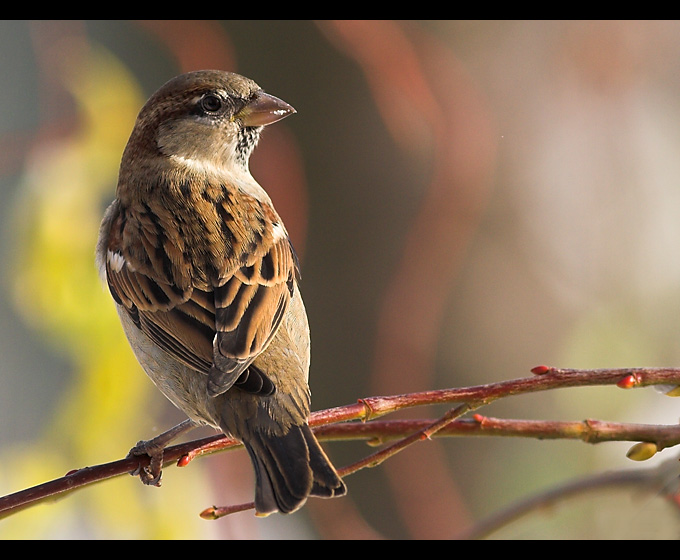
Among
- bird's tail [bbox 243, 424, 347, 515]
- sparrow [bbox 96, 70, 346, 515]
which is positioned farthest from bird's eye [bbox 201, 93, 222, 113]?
bird's tail [bbox 243, 424, 347, 515]

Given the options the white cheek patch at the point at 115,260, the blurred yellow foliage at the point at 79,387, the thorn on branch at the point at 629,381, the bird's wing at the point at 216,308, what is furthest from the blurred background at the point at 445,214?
the thorn on branch at the point at 629,381

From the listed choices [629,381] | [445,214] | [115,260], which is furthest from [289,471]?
[445,214]

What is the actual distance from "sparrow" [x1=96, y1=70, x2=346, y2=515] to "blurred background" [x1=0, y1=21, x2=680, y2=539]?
32.8 inches

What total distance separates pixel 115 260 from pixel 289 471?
3.29ft

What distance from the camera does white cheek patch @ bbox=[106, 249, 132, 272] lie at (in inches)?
99.3

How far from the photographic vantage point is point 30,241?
2578mm

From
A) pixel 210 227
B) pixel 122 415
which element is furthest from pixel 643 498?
pixel 122 415

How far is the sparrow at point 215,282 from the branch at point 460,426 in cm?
15

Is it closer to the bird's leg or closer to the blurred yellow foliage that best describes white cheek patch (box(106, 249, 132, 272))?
the blurred yellow foliage

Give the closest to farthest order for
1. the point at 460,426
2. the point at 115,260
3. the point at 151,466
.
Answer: the point at 460,426, the point at 151,466, the point at 115,260

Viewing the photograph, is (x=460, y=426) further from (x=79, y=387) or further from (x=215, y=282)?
(x=79, y=387)

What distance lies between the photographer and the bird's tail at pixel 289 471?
1805mm

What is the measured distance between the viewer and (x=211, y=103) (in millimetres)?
2711
